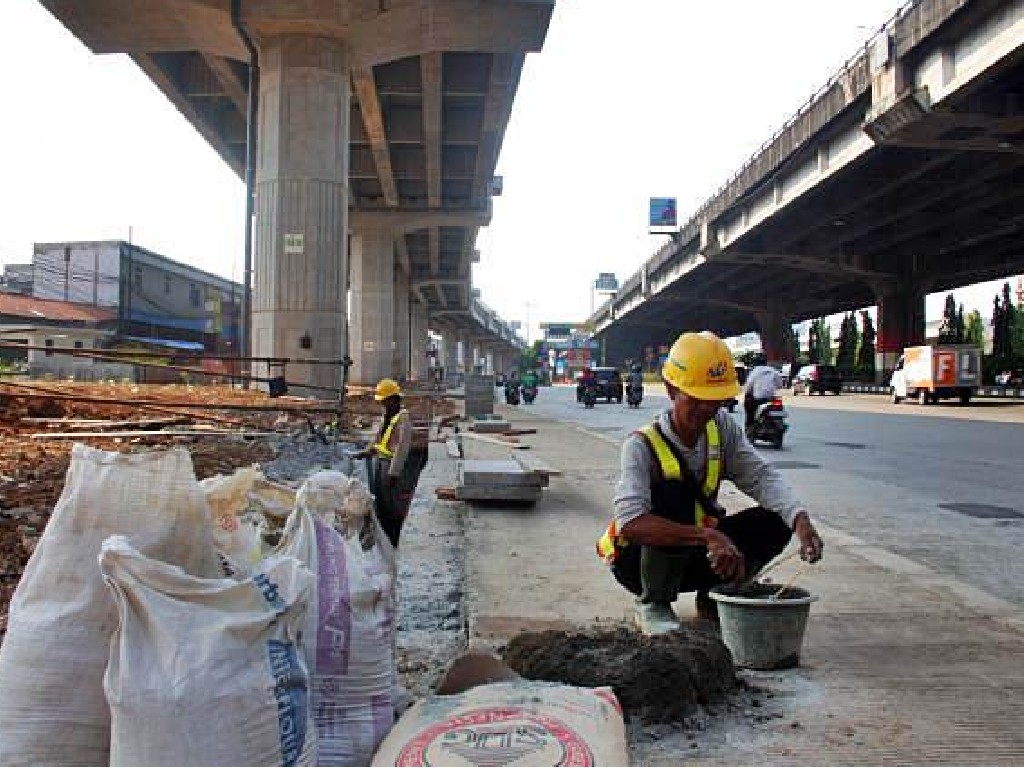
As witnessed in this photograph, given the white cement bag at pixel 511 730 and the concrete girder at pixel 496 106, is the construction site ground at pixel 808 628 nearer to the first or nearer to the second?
the white cement bag at pixel 511 730

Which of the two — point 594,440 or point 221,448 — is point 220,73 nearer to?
point 594,440

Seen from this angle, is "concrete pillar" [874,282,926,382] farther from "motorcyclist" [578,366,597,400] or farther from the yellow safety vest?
the yellow safety vest

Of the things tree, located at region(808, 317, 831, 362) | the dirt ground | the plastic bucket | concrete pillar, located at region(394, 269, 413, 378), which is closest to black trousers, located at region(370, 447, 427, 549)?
the dirt ground

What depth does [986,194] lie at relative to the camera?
105 ft

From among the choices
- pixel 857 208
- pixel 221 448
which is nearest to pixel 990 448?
pixel 221 448

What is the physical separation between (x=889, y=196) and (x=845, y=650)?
1321 inches

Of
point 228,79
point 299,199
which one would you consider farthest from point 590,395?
point 299,199

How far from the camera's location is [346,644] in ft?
7.45

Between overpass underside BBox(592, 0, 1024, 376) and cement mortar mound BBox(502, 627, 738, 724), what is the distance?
19.0 meters

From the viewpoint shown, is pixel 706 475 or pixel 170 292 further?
pixel 170 292

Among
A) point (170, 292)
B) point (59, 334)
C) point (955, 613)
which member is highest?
point (170, 292)

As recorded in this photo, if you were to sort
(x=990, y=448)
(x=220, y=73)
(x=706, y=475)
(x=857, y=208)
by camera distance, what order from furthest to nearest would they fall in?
(x=857, y=208) < (x=220, y=73) < (x=990, y=448) < (x=706, y=475)

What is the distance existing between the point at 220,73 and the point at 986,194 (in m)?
26.0

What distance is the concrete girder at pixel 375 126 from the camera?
25.1 metres
